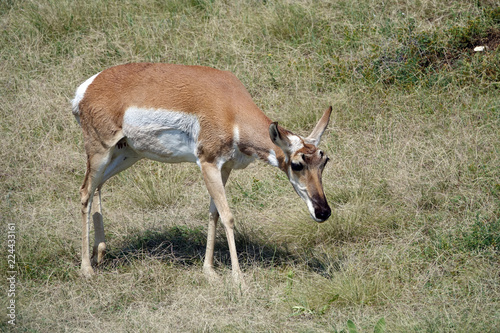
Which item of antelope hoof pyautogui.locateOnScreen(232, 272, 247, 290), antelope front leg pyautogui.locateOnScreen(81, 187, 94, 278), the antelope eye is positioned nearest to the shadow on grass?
antelope front leg pyautogui.locateOnScreen(81, 187, 94, 278)

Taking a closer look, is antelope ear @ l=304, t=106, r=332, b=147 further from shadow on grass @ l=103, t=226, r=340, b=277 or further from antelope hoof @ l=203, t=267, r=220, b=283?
antelope hoof @ l=203, t=267, r=220, b=283

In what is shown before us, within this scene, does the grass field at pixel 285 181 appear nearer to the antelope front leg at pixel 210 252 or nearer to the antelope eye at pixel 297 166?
the antelope front leg at pixel 210 252

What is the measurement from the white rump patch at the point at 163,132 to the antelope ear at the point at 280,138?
0.84m

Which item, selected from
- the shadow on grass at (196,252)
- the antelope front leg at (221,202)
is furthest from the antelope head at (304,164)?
the shadow on grass at (196,252)

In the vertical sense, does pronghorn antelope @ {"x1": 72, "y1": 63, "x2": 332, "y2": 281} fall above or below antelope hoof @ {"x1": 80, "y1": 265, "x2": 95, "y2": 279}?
above

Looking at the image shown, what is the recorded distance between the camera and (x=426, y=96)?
8.50 metres

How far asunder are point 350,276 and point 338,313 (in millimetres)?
459

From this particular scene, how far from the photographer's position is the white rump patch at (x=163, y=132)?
20.2 ft

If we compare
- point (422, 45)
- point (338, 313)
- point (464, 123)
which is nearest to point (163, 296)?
point (338, 313)

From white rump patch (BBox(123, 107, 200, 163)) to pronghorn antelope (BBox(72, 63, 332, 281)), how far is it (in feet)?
0.03

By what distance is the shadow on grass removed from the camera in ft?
21.0

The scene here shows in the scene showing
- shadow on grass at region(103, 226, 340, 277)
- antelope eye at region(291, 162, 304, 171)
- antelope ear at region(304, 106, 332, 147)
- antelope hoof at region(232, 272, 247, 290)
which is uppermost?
antelope ear at region(304, 106, 332, 147)

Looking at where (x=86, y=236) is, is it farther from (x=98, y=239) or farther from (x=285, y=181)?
(x=285, y=181)

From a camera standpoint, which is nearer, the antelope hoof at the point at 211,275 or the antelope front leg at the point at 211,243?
the antelope hoof at the point at 211,275
